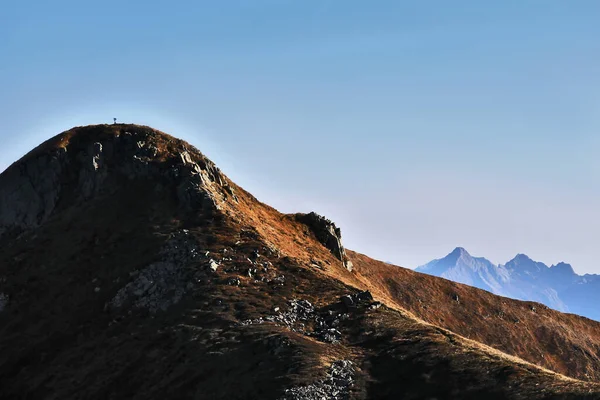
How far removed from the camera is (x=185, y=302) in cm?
8062

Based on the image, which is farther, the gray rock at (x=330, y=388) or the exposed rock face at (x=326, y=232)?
the exposed rock face at (x=326, y=232)

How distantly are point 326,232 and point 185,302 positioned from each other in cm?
4328

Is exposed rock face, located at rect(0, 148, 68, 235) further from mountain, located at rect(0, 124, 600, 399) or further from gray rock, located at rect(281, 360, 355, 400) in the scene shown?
gray rock, located at rect(281, 360, 355, 400)

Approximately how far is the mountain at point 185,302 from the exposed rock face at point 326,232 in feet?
0.88

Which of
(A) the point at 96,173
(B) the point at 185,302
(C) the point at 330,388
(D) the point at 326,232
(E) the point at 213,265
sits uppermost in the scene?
(A) the point at 96,173

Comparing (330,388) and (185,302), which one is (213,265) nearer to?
(185,302)

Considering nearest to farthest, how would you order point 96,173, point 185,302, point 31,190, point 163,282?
point 185,302, point 163,282, point 96,173, point 31,190

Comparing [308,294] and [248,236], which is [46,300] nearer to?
[248,236]

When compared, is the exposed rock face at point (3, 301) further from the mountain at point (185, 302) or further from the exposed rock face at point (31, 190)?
the exposed rock face at point (31, 190)

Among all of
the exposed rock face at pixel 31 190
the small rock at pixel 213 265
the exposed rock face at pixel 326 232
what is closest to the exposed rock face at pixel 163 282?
the small rock at pixel 213 265

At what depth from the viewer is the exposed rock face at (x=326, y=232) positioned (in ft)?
384

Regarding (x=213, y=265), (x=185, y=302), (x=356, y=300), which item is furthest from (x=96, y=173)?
(x=356, y=300)

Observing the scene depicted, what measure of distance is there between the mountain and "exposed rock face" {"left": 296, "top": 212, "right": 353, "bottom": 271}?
0.27m

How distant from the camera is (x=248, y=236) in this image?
313 feet
